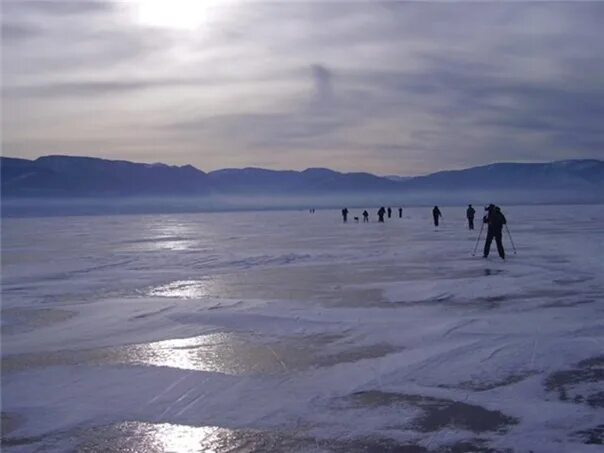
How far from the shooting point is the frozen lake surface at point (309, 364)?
4660mm

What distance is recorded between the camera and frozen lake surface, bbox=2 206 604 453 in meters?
4.66

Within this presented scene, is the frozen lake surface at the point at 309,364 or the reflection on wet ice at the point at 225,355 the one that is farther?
the reflection on wet ice at the point at 225,355

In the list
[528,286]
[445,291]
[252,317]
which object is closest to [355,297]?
[445,291]

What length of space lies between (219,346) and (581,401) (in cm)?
379

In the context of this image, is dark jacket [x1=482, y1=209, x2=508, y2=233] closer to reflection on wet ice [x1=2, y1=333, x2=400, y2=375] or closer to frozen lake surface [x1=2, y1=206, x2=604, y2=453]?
frozen lake surface [x1=2, y1=206, x2=604, y2=453]

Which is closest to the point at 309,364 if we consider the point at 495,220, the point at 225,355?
the point at 225,355

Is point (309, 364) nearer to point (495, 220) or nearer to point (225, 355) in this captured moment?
point (225, 355)

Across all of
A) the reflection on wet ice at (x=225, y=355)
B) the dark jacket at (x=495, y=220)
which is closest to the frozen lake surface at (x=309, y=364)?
the reflection on wet ice at (x=225, y=355)

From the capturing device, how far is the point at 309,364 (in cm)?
648

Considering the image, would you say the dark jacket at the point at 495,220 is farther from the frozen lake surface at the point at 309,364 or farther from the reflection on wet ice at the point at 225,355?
the reflection on wet ice at the point at 225,355

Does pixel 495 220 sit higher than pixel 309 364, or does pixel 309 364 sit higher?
pixel 495 220

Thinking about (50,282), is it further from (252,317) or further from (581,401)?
(581,401)

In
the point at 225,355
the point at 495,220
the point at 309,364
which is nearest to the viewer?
the point at 309,364

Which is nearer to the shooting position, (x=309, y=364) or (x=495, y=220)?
(x=309, y=364)
